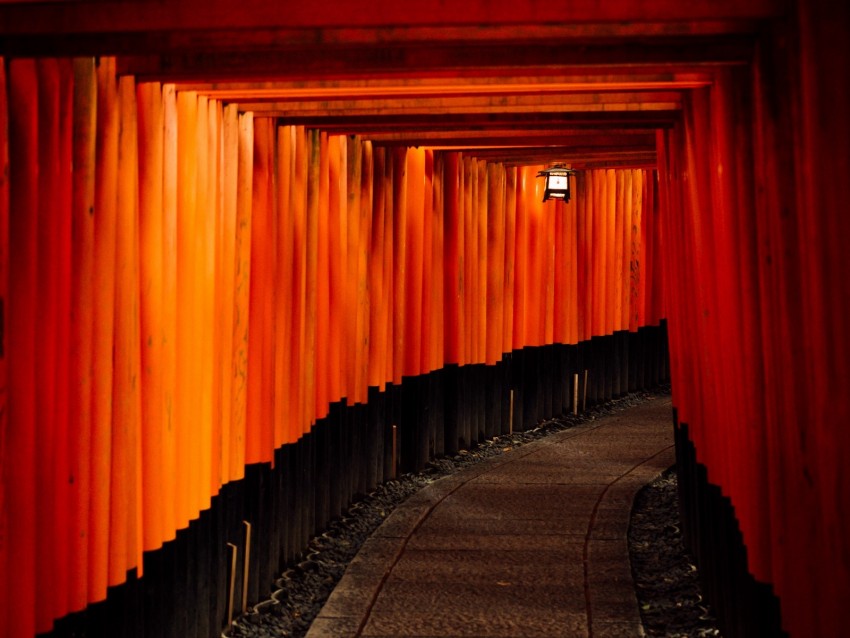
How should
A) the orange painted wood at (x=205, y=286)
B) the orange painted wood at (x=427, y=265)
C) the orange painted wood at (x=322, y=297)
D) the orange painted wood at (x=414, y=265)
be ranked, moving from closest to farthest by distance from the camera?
the orange painted wood at (x=205, y=286), the orange painted wood at (x=322, y=297), the orange painted wood at (x=414, y=265), the orange painted wood at (x=427, y=265)

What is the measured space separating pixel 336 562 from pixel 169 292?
3.58 meters

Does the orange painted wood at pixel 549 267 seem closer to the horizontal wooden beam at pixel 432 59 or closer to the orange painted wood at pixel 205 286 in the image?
the orange painted wood at pixel 205 286

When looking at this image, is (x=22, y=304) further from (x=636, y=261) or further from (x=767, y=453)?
(x=636, y=261)

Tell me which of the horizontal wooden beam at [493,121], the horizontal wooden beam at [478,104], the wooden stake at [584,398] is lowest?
the wooden stake at [584,398]

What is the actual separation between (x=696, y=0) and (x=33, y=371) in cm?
322

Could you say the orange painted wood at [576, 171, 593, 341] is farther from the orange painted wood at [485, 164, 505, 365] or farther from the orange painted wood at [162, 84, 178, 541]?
the orange painted wood at [162, 84, 178, 541]

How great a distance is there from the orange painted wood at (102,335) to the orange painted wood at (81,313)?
3.7 inches

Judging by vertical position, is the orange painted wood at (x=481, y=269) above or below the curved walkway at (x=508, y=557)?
above

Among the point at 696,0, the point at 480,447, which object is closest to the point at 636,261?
the point at 480,447

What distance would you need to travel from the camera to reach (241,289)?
7.58 meters

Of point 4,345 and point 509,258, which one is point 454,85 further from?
point 509,258

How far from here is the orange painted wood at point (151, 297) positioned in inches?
226

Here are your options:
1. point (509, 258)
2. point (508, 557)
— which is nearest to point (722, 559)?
point (508, 557)

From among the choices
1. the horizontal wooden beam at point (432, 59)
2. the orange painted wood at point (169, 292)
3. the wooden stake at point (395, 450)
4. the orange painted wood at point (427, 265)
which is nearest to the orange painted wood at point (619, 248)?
the orange painted wood at point (427, 265)
